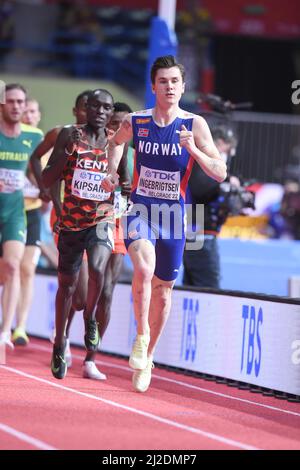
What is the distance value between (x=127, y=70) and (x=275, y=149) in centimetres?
824

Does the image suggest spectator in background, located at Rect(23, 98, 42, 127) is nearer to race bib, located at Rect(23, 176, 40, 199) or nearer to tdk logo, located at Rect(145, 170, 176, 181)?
race bib, located at Rect(23, 176, 40, 199)

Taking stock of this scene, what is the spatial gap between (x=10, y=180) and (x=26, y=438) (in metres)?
5.68

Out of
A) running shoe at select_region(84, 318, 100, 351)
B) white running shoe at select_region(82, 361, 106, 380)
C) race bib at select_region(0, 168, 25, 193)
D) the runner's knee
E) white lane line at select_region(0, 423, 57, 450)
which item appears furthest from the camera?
race bib at select_region(0, 168, 25, 193)

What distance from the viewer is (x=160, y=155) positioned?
877 cm

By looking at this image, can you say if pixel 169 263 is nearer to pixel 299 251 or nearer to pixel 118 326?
pixel 118 326

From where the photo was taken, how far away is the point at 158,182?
8773mm

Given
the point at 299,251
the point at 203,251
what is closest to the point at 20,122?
the point at 203,251

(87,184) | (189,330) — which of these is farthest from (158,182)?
(189,330)

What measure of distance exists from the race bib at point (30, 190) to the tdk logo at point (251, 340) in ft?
11.6

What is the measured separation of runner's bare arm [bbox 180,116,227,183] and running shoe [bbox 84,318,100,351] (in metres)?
1.74

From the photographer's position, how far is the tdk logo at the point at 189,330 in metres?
11.2

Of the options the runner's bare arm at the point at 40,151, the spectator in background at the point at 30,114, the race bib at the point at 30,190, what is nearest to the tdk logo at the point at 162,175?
the runner's bare arm at the point at 40,151

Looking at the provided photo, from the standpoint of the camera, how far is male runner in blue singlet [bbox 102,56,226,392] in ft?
28.2

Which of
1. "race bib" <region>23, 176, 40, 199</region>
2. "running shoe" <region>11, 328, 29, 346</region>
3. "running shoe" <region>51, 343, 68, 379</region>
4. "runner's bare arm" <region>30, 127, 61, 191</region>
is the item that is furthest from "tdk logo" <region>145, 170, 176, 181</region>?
"running shoe" <region>11, 328, 29, 346</region>
